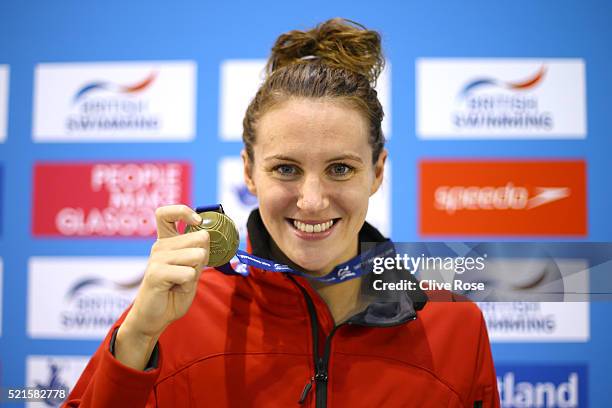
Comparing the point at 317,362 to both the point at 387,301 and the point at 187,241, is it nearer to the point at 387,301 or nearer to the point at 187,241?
the point at 387,301

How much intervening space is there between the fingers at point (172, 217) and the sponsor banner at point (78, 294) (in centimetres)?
132

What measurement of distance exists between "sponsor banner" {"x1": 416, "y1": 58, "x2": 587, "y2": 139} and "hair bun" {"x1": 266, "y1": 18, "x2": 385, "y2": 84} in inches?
36.2

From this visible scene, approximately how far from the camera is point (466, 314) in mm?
1274

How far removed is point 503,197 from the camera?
2.16m

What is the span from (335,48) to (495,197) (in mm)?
1190

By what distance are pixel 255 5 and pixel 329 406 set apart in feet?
5.84

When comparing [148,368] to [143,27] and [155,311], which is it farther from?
[143,27]

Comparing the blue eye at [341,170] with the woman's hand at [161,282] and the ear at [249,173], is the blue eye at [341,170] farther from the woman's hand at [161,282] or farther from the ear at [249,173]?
the woman's hand at [161,282]

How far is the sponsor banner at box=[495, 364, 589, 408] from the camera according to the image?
2.17 meters

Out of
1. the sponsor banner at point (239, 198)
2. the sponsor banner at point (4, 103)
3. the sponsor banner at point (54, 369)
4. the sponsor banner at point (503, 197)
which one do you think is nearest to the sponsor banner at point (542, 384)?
the sponsor banner at point (503, 197)

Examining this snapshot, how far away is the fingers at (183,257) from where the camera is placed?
95 cm

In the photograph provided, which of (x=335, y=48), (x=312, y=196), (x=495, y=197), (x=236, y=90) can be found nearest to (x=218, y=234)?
(x=312, y=196)

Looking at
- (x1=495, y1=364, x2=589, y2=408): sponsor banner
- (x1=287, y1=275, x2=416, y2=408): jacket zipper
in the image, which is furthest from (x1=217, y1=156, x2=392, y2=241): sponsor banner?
(x1=287, y1=275, x2=416, y2=408): jacket zipper

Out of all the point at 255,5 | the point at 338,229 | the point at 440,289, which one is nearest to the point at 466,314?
the point at 440,289
